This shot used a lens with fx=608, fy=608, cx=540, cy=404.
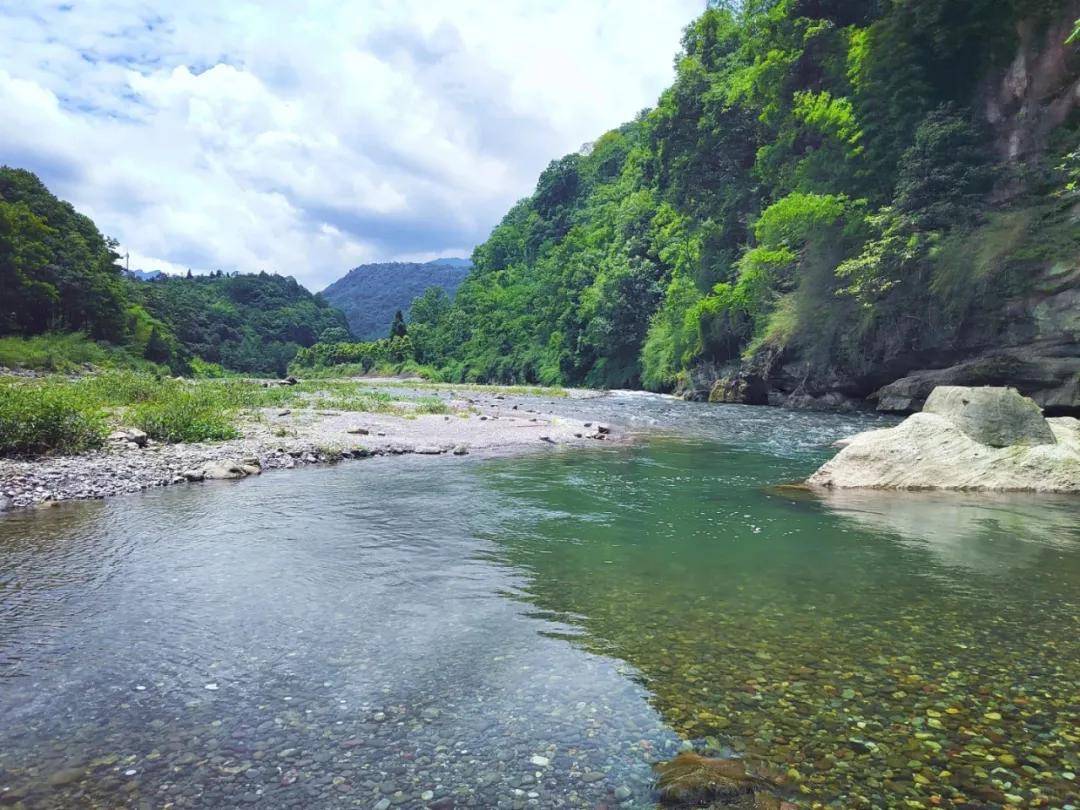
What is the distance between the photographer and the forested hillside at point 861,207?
2950cm

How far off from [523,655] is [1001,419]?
15.5m

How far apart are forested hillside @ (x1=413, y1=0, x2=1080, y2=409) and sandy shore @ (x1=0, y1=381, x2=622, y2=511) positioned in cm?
1909

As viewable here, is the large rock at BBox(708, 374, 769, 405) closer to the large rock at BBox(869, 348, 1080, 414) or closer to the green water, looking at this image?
the large rock at BBox(869, 348, 1080, 414)

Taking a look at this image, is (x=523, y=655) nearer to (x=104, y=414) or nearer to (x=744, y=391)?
(x=104, y=414)

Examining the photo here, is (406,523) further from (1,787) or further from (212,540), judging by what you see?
(1,787)

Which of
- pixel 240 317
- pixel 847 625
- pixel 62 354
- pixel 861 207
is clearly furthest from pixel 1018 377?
pixel 240 317

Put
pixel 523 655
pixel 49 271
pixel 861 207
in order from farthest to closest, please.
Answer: pixel 49 271 → pixel 861 207 → pixel 523 655

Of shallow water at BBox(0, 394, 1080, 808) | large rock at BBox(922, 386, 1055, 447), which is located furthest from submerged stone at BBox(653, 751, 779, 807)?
large rock at BBox(922, 386, 1055, 447)

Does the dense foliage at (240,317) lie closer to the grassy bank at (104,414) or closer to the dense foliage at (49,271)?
the dense foliage at (49,271)

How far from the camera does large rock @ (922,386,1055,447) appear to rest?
51.3ft

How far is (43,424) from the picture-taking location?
15391mm

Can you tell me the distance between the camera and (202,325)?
122m

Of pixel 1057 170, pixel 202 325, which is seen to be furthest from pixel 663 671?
pixel 202 325

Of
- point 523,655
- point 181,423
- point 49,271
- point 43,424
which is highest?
point 49,271
